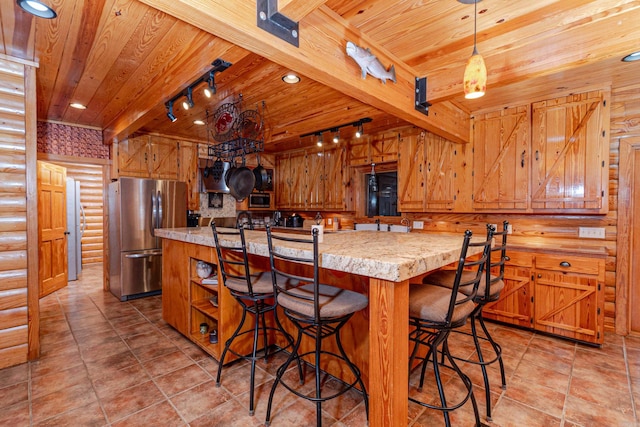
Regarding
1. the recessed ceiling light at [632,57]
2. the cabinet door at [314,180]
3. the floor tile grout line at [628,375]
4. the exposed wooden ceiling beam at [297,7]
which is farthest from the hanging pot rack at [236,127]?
the floor tile grout line at [628,375]

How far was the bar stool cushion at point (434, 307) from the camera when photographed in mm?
1511

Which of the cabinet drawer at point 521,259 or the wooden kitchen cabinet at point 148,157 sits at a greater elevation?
the wooden kitchen cabinet at point 148,157

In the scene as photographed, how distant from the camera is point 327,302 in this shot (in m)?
1.63

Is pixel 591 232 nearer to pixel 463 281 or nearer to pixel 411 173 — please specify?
pixel 411 173

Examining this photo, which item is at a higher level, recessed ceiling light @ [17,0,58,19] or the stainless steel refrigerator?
recessed ceiling light @ [17,0,58,19]

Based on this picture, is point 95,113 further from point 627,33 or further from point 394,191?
point 627,33

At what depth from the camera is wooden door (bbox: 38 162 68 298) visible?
4.29 m

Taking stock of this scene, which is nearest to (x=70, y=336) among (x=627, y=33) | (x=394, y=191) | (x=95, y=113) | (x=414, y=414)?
(x=95, y=113)

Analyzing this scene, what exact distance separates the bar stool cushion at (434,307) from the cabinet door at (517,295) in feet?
6.11

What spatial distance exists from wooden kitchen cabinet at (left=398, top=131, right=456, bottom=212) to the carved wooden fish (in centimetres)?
203

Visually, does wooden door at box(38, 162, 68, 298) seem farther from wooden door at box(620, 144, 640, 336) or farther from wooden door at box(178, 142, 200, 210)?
wooden door at box(620, 144, 640, 336)

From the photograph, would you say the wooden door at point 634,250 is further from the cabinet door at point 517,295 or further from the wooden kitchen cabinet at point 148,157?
the wooden kitchen cabinet at point 148,157

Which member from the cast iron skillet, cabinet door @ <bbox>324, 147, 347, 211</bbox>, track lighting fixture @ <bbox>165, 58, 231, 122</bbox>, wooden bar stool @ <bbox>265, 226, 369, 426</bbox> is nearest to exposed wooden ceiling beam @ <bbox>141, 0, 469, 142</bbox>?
track lighting fixture @ <bbox>165, 58, 231, 122</bbox>

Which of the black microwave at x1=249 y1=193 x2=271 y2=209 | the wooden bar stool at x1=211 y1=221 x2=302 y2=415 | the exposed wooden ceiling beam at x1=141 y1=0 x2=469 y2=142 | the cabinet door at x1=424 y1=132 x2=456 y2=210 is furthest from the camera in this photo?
the black microwave at x1=249 y1=193 x2=271 y2=209
